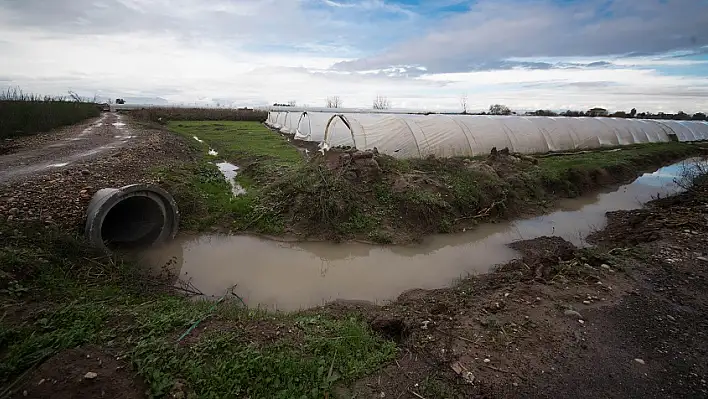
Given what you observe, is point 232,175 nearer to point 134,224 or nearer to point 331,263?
point 134,224

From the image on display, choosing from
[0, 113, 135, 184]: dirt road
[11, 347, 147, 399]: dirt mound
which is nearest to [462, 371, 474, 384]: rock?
[11, 347, 147, 399]: dirt mound

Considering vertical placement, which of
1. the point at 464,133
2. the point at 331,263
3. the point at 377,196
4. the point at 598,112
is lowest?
the point at 331,263

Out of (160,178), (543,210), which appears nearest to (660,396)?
(543,210)

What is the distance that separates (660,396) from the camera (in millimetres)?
3434

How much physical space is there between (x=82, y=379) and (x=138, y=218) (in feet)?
18.7

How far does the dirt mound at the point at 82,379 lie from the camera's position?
297 cm

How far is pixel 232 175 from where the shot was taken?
45.2 ft

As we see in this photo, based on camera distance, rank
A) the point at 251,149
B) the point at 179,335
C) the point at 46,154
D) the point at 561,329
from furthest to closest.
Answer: the point at 251,149 → the point at 46,154 → the point at 561,329 → the point at 179,335

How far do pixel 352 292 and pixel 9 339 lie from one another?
4.34 metres

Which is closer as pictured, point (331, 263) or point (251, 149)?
point (331, 263)

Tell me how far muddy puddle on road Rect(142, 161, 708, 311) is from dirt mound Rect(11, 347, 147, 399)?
7.90 ft

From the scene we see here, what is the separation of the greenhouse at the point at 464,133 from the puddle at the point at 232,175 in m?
4.15

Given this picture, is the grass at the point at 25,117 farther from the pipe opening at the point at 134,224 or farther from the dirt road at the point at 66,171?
the pipe opening at the point at 134,224

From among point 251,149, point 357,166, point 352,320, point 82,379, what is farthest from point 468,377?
point 251,149
